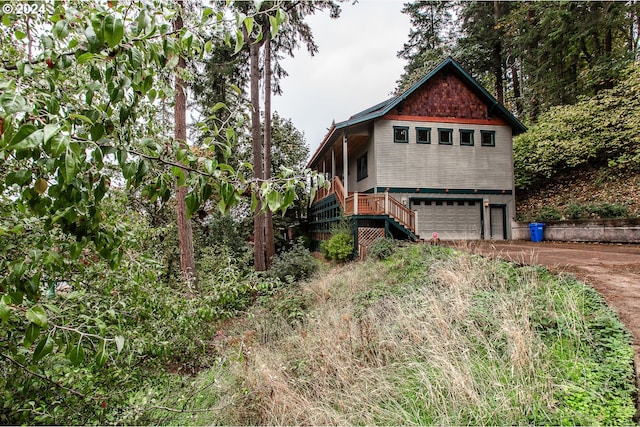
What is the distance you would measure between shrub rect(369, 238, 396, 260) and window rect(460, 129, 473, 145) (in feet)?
25.9

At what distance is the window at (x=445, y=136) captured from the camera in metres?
15.4

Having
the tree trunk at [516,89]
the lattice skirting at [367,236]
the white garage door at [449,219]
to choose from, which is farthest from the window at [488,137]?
the tree trunk at [516,89]

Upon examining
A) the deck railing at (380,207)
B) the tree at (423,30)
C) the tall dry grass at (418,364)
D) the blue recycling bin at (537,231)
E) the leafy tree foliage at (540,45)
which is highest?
the tree at (423,30)

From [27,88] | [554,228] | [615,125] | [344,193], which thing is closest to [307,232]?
[344,193]

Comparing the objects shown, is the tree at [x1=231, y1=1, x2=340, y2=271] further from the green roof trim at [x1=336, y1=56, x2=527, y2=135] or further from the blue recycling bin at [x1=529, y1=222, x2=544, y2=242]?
the blue recycling bin at [x1=529, y1=222, x2=544, y2=242]

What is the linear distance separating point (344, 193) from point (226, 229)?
18.1ft

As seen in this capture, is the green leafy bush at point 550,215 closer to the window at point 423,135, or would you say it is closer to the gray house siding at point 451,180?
the gray house siding at point 451,180

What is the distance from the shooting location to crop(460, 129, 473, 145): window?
51.3ft

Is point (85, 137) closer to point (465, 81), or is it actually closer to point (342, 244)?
point (342, 244)

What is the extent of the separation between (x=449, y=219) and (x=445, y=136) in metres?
4.10

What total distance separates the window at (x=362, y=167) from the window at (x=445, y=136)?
376 centimetres

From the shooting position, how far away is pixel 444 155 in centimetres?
1540

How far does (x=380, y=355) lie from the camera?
3842 mm

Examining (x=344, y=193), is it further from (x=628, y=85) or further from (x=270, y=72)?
(x=628, y=85)
